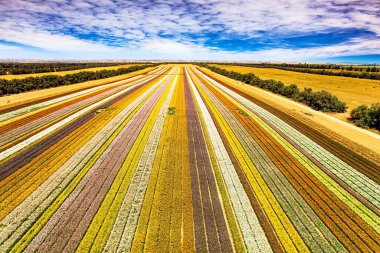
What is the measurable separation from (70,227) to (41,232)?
768mm

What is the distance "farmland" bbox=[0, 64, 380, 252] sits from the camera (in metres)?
6.46

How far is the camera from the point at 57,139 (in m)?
13.6

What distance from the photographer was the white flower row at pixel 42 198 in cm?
654

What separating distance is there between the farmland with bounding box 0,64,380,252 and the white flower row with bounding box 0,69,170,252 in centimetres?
4

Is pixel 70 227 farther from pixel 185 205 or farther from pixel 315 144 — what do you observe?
pixel 315 144

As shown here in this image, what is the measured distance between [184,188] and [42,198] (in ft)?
17.2

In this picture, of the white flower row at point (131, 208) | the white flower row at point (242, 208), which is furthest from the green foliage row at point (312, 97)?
the white flower row at point (131, 208)

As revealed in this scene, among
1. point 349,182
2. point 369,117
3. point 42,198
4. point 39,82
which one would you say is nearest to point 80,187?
point 42,198

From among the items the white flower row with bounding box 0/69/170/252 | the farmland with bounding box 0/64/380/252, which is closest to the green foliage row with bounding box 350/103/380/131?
the farmland with bounding box 0/64/380/252

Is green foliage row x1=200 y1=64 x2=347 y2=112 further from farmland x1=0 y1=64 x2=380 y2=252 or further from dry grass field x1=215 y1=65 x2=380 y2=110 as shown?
farmland x1=0 y1=64 x2=380 y2=252

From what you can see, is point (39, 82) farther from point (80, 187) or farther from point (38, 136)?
point (80, 187)

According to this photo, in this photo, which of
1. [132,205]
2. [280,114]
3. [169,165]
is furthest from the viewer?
[280,114]

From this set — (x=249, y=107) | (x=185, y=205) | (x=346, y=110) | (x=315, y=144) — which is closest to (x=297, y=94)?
(x=346, y=110)

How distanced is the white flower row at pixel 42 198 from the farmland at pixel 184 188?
0.04 m
